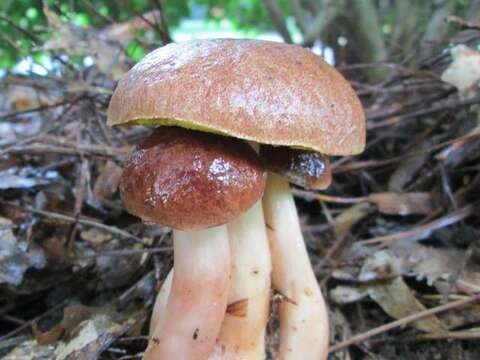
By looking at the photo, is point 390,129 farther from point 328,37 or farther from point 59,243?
point 59,243

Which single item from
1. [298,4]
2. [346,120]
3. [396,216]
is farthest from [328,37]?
[346,120]

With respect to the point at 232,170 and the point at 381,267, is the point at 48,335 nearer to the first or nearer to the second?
the point at 232,170

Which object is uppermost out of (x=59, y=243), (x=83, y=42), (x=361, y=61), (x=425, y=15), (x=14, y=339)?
(x=425, y=15)

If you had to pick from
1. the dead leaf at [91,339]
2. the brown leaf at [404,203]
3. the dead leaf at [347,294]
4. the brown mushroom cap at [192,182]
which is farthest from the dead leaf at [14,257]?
the brown leaf at [404,203]

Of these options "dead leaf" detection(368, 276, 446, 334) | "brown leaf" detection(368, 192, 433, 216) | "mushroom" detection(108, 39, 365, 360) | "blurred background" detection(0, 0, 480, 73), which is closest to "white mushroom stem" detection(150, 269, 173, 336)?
"mushroom" detection(108, 39, 365, 360)

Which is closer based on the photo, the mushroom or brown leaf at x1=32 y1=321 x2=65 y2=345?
the mushroom

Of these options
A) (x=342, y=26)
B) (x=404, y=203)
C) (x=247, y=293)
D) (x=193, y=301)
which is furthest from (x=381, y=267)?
(x=342, y=26)

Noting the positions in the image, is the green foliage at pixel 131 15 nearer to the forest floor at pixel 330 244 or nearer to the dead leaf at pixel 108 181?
the forest floor at pixel 330 244

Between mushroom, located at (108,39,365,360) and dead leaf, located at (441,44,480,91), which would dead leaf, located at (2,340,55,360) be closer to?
mushroom, located at (108,39,365,360)
